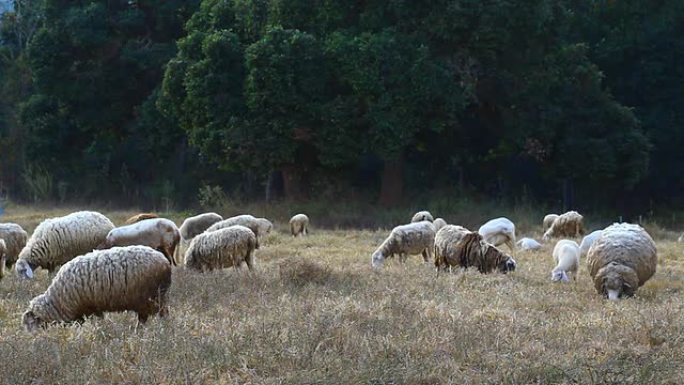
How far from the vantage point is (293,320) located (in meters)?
7.36

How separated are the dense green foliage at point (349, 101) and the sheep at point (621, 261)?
11.3 meters

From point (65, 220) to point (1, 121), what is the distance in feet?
74.8

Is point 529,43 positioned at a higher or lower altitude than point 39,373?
higher

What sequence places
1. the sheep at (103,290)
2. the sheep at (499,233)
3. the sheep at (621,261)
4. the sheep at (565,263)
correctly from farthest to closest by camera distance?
the sheep at (499,233) < the sheep at (565,263) < the sheep at (621,261) < the sheep at (103,290)

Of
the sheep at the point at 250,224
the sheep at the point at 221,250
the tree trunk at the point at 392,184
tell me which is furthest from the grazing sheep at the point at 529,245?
the tree trunk at the point at 392,184

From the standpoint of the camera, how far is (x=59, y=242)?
1114 cm

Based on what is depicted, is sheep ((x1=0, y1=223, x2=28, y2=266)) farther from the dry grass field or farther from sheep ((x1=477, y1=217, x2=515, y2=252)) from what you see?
sheep ((x1=477, y1=217, x2=515, y2=252))

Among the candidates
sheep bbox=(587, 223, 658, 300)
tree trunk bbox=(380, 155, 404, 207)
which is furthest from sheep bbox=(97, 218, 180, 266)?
tree trunk bbox=(380, 155, 404, 207)

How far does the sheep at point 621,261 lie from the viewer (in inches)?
362

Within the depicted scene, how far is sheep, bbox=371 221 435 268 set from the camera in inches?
498

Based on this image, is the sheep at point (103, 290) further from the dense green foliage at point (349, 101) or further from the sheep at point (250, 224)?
the dense green foliage at point (349, 101)

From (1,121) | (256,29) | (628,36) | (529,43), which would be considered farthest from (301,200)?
(1,121)

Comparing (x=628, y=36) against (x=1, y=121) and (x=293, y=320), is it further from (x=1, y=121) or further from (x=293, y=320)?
(x=293, y=320)

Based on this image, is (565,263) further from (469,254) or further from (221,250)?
(221,250)
